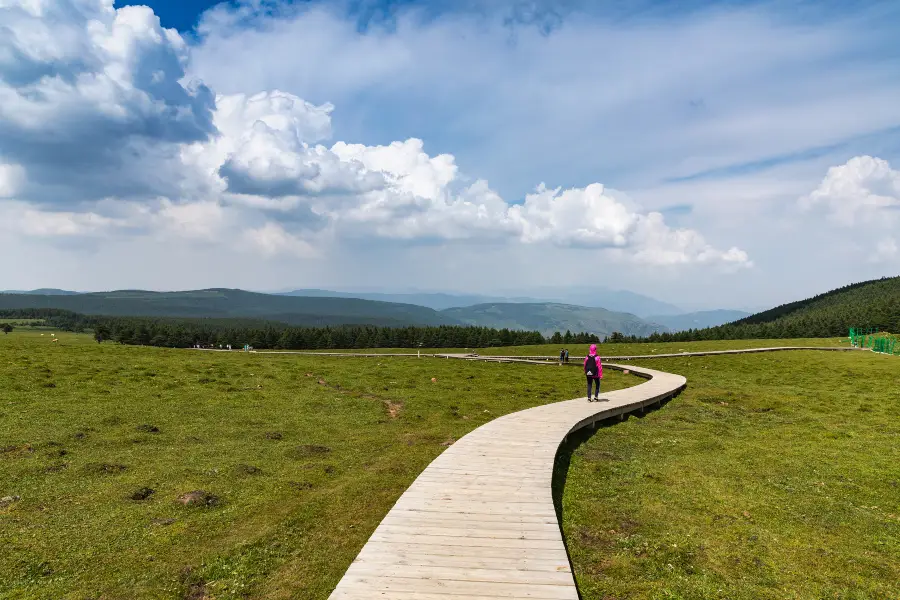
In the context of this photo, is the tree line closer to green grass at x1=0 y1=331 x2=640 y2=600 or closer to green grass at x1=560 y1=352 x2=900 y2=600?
green grass at x1=0 y1=331 x2=640 y2=600

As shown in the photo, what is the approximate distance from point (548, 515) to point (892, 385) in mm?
36688

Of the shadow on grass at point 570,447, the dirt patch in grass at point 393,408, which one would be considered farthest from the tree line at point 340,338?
the dirt patch in grass at point 393,408

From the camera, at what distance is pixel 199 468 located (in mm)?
15844

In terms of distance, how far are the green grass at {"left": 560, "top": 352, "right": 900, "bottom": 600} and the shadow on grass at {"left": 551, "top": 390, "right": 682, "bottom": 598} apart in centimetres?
Result: 21

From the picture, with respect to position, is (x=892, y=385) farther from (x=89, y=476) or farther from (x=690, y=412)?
(x=89, y=476)

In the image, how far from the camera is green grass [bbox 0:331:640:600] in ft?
33.1

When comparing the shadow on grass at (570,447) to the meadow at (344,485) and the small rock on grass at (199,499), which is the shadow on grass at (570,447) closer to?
the meadow at (344,485)

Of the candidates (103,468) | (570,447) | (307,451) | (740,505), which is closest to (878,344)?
(570,447)

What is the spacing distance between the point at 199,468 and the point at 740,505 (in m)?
17.2

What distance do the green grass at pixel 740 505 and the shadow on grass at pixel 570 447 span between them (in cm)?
21

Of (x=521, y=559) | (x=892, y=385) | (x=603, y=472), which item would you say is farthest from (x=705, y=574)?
(x=892, y=385)

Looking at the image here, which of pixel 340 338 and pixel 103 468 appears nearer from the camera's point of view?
pixel 103 468

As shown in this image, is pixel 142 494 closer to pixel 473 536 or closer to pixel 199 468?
pixel 199 468

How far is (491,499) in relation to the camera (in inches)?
492
